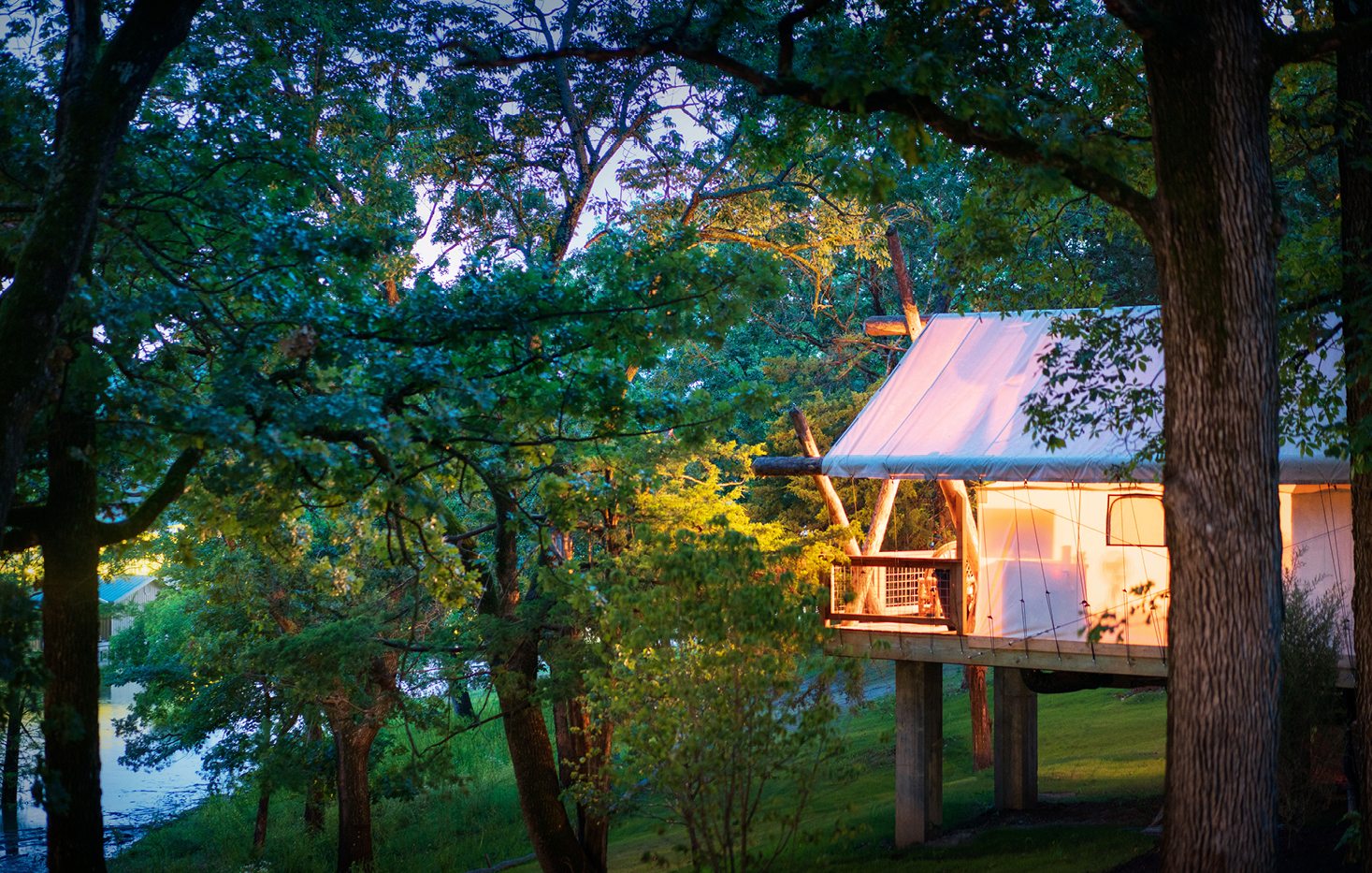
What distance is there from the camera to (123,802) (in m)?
25.2

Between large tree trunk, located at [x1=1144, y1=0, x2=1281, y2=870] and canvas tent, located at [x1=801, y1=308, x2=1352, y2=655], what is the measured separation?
15.8 feet

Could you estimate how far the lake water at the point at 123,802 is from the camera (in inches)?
783

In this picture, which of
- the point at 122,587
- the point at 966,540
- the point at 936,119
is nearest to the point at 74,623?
the point at 936,119

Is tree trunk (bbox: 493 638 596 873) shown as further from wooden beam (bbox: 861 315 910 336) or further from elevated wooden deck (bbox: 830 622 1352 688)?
wooden beam (bbox: 861 315 910 336)

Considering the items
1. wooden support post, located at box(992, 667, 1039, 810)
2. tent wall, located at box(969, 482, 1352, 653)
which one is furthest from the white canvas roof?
wooden support post, located at box(992, 667, 1039, 810)

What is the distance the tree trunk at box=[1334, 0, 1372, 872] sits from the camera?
6.66 metres

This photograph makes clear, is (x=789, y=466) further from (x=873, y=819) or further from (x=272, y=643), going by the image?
(x=272, y=643)

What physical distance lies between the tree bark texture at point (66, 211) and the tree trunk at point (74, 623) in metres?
1.28

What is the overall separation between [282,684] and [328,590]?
171cm

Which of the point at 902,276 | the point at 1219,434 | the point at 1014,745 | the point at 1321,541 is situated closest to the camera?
the point at 1219,434

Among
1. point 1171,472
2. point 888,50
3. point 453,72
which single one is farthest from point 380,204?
point 1171,472

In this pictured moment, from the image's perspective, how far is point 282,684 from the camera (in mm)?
14414

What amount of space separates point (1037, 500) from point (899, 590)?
1.90 meters

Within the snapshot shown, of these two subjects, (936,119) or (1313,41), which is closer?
(1313,41)
